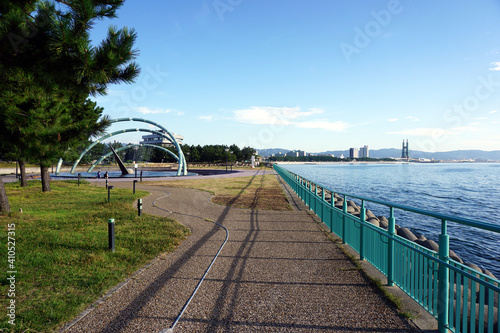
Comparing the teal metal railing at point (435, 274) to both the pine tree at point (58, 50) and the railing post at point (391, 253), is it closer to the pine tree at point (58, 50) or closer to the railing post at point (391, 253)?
the railing post at point (391, 253)

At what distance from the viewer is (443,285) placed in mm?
3359

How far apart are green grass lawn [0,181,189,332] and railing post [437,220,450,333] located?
191 inches

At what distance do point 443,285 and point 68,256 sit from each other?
281 inches

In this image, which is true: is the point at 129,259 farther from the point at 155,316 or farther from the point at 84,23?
the point at 84,23

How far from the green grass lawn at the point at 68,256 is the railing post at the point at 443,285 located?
15.9 ft

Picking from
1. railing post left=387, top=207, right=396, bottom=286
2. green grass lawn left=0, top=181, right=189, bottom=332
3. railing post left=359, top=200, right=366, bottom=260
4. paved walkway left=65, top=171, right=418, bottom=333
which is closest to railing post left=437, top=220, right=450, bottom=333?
paved walkway left=65, top=171, right=418, bottom=333

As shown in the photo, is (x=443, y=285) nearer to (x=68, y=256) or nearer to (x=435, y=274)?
(x=435, y=274)

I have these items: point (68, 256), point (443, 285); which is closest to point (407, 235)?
point (443, 285)

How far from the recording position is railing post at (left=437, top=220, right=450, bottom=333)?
3322mm

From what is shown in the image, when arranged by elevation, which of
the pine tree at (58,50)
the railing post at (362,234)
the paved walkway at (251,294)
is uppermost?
the pine tree at (58,50)

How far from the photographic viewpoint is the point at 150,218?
10.7 m

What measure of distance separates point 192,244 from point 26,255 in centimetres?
374

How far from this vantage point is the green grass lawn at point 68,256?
13.2 ft

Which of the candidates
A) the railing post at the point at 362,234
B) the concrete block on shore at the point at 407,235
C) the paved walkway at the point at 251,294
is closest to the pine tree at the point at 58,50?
the paved walkway at the point at 251,294
